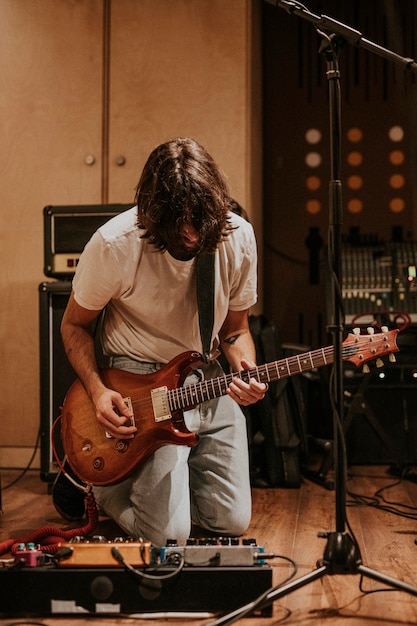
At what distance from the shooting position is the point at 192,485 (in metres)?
2.46

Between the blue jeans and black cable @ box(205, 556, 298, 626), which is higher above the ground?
the blue jeans

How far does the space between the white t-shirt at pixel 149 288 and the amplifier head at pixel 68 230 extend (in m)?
0.75

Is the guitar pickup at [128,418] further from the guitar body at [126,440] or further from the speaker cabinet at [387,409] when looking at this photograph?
the speaker cabinet at [387,409]

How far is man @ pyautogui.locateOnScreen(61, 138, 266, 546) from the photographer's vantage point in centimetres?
212

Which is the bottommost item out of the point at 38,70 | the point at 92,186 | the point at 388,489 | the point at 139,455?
the point at 388,489

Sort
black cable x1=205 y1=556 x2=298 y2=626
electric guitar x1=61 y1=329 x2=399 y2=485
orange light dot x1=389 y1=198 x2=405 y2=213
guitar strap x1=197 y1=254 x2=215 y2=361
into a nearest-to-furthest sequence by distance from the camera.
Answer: black cable x1=205 y1=556 x2=298 y2=626 < electric guitar x1=61 y1=329 x2=399 y2=485 < guitar strap x1=197 y1=254 x2=215 y2=361 < orange light dot x1=389 y1=198 x2=405 y2=213

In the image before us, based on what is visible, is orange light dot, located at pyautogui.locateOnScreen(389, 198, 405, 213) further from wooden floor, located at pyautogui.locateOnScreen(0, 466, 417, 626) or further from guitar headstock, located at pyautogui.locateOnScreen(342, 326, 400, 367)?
guitar headstock, located at pyautogui.locateOnScreen(342, 326, 400, 367)

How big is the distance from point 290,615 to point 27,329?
225 cm

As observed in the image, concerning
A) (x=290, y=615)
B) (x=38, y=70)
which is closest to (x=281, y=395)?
(x=290, y=615)

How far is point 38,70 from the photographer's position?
3641 mm

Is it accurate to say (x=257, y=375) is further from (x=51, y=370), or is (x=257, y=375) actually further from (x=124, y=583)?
(x=51, y=370)

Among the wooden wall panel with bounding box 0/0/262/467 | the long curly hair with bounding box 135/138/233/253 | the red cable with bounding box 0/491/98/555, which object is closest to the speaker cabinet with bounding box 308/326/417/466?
the wooden wall panel with bounding box 0/0/262/467

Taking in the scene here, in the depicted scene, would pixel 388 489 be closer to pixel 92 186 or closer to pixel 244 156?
pixel 244 156

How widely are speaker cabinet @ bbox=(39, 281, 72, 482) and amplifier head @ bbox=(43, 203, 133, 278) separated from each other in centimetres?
8
